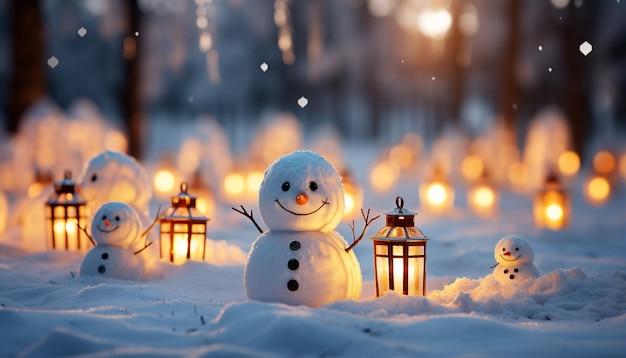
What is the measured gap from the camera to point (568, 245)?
12.2 metres

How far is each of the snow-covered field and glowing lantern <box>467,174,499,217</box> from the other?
6520 mm

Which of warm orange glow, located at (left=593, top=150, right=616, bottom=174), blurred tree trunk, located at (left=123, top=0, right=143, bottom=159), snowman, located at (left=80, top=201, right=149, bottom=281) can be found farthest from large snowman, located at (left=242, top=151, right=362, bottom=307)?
blurred tree trunk, located at (left=123, top=0, right=143, bottom=159)

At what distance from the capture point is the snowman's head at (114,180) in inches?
392

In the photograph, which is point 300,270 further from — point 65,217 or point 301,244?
point 65,217

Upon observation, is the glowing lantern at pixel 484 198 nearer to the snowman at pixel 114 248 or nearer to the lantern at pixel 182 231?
the lantern at pixel 182 231

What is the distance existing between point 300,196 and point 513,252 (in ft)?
7.02

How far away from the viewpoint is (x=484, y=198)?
53.9 feet

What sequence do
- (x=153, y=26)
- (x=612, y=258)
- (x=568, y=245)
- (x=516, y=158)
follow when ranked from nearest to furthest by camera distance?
(x=612, y=258)
(x=568, y=245)
(x=516, y=158)
(x=153, y=26)

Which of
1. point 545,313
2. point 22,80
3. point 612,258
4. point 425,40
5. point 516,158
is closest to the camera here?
point 545,313

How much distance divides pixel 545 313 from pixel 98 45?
127 feet

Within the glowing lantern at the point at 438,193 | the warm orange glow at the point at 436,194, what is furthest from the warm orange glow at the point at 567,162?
the warm orange glow at the point at 436,194

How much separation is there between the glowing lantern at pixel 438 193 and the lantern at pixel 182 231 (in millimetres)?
8069

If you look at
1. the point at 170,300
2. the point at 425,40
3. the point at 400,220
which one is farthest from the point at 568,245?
the point at 425,40

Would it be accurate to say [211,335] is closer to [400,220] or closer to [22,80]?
[400,220]
